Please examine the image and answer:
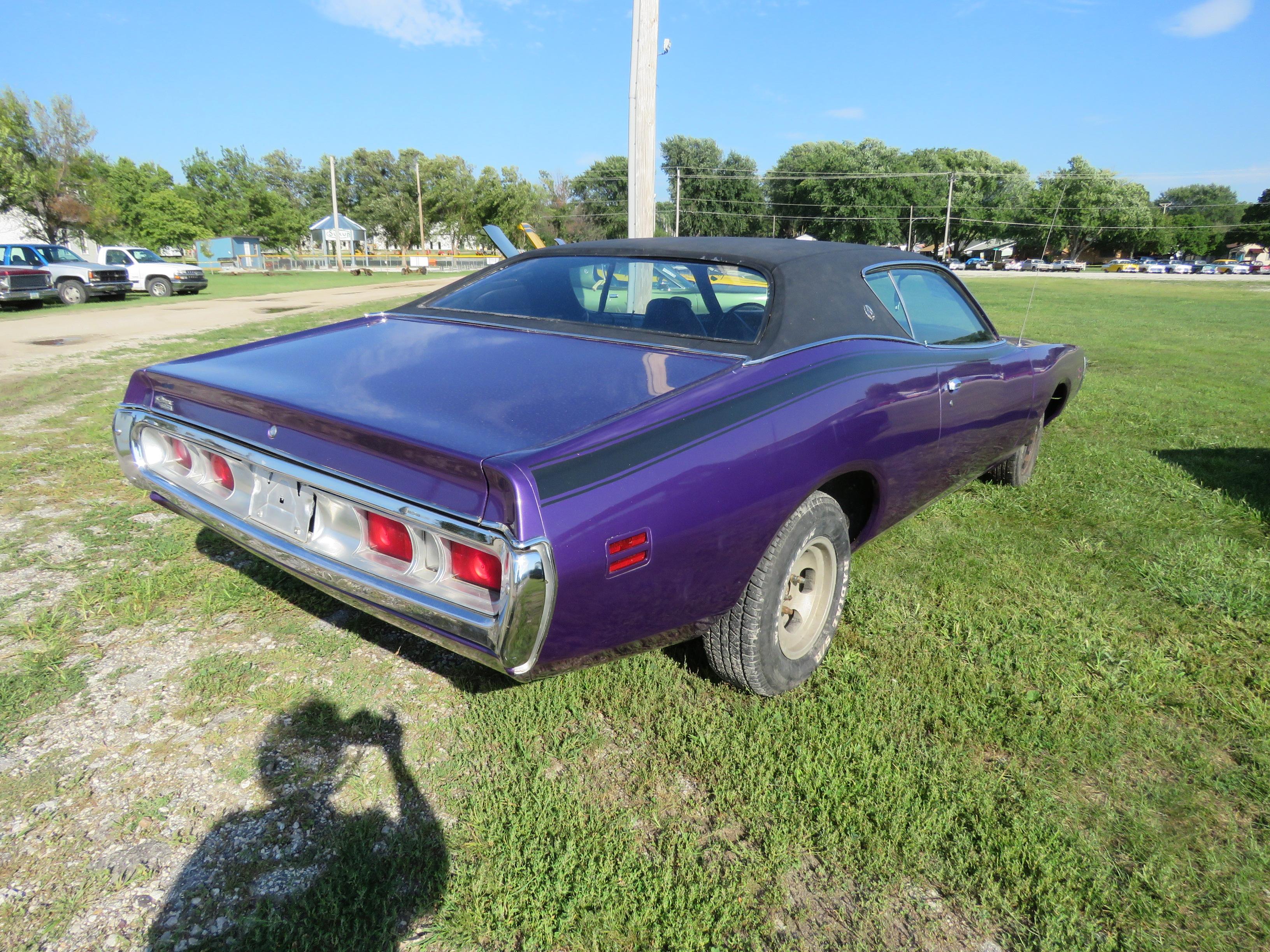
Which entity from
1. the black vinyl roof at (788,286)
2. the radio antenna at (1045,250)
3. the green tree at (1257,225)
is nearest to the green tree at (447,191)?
the radio antenna at (1045,250)

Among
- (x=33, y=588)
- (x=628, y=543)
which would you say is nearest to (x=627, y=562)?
(x=628, y=543)

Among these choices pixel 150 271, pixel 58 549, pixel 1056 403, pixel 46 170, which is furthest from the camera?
pixel 46 170

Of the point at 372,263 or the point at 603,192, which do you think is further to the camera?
the point at 603,192

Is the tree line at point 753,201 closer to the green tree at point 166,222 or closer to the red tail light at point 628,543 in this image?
the green tree at point 166,222

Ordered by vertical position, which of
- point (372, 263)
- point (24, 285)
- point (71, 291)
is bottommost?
point (71, 291)

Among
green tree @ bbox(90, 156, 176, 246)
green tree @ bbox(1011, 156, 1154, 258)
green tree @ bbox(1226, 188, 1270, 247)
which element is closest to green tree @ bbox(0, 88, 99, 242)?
green tree @ bbox(90, 156, 176, 246)

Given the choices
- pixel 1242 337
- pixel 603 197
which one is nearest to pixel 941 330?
pixel 1242 337

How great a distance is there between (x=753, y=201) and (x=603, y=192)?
16238mm

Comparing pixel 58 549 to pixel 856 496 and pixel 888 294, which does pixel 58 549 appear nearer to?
pixel 856 496

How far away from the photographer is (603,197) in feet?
271

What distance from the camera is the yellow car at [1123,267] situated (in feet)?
225

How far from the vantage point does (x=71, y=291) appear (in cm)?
1794

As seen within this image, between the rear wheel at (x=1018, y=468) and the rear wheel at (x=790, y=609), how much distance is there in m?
2.16

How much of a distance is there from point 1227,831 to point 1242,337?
13960mm
